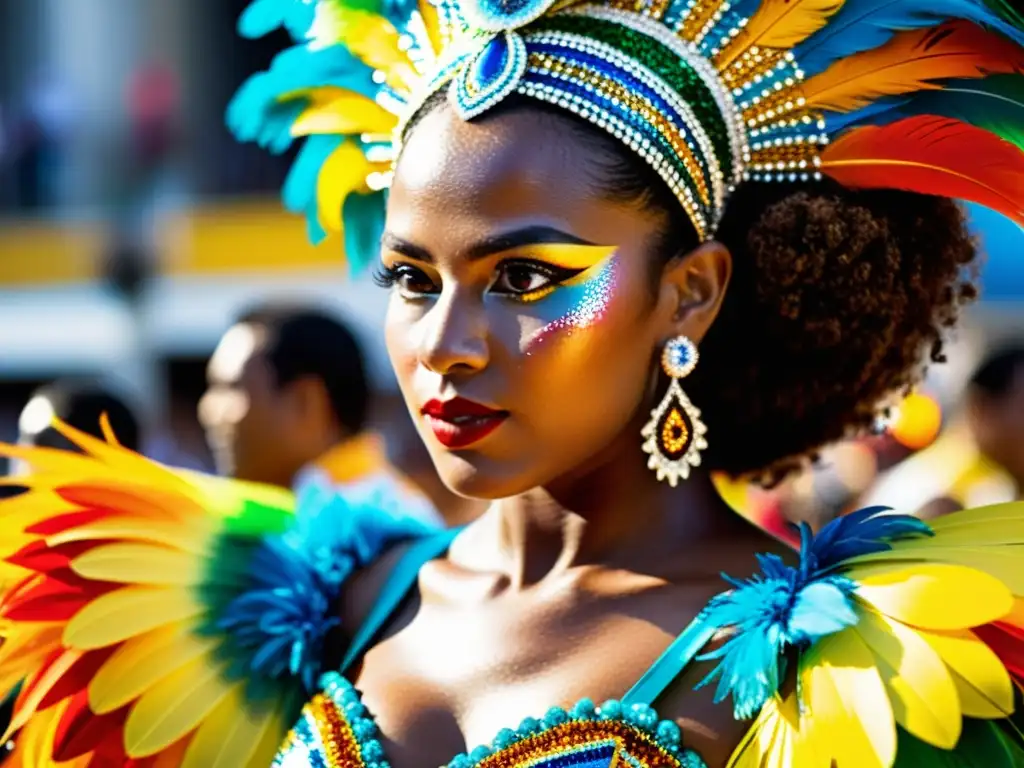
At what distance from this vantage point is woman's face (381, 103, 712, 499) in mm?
2191

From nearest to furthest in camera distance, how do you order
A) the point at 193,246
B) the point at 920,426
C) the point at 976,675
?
the point at 976,675 → the point at 920,426 → the point at 193,246

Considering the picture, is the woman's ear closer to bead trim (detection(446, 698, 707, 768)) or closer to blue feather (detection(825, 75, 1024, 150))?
blue feather (detection(825, 75, 1024, 150))

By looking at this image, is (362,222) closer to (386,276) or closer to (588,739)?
(386,276)

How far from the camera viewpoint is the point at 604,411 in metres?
2.25

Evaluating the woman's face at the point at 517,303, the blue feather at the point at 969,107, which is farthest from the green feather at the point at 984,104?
the woman's face at the point at 517,303

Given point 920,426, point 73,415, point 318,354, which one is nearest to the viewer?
point 73,415

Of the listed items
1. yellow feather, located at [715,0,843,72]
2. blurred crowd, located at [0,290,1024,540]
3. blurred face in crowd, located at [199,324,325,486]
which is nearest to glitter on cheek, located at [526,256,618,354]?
yellow feather, located at [715,0,843,72]

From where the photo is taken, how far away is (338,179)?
2734 mm

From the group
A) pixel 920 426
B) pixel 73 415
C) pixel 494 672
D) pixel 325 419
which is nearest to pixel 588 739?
pixel 494 672

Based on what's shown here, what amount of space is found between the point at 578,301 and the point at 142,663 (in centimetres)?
90

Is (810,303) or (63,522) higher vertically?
(810,303)

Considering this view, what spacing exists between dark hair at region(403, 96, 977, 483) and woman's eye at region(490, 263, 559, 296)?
182 millimetres

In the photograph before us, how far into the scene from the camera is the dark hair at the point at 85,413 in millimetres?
4207

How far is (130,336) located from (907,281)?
11.7 metres
